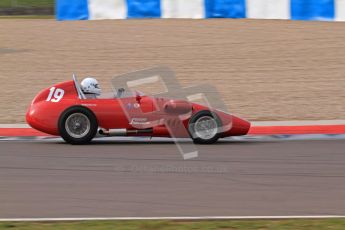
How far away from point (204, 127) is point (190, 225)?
161 inches

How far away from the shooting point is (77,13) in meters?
24.0

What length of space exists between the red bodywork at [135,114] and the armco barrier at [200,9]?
12312 millimetres

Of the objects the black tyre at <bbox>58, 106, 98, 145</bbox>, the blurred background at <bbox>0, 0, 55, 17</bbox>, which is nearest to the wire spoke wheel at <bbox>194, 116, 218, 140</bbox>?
the black tyre at <bbox>58, 106, 98, 145</bbox>

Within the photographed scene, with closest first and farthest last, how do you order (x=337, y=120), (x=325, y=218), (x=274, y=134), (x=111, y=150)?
(x=325, y=218) < (x=111, y=150) < (x=274, y=134) < (x=337, y=120)

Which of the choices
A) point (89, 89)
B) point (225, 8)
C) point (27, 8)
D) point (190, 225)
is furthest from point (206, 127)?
point (27, 8)

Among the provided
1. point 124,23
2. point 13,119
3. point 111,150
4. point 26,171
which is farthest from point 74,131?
point 124,23

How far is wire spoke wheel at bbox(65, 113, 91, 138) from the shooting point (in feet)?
33.9

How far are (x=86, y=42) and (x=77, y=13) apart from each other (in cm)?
334

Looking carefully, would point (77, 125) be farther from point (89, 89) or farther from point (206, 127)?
point (206, 127)

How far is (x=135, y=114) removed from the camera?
1035cm

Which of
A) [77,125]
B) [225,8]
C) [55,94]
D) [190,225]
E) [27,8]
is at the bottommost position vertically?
[190,225]

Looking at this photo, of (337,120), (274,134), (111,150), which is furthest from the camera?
(337,120)

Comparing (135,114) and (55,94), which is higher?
(55,94)

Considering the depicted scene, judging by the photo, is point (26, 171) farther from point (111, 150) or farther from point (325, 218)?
point (325, 218)
